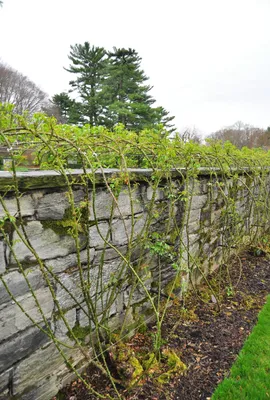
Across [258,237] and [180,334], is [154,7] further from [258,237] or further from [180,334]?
[180,334]

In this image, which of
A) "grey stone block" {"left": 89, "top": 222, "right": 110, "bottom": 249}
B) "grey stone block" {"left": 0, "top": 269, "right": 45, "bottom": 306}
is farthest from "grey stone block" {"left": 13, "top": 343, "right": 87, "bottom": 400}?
"grey stone block" {"left": 89, "top": 222, "right": 110, "bottom": 249}

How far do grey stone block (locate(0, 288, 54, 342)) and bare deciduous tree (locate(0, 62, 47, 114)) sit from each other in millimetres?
29317

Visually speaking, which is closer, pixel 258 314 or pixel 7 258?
pixel 7 258

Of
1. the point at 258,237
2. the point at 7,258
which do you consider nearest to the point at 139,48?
the point at 258,237

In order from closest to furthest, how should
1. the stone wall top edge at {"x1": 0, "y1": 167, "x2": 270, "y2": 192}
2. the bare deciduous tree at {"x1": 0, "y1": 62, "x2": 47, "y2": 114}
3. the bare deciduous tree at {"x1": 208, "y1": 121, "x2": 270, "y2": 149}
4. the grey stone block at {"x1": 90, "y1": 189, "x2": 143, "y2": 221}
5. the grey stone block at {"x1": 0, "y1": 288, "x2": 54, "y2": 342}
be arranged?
the stone wall top edge at {"x1": 0, "y1": 167, "x2": 270, "y2": 192} < the grey stone block at {"x1": 0, "y1": 288, "x2": 54, "y2": 342} < the grey stone block at {"x1": 90, "y1": 189, "x2": 143, "y2": 221} < the bare deciduous tree at {"x1": 0, "y1": 62, "x2": 47, "y2": 114} < the bare deciduous tree at {"x1": 208, "y1": 121, "x2": 270, "y2": 149}

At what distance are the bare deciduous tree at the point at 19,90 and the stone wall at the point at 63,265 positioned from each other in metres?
28.7

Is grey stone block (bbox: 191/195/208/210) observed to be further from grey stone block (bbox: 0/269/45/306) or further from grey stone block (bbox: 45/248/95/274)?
grey stone block (bbox: 0/269/45/306)

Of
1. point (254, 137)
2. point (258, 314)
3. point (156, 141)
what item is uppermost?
point (254, 137)

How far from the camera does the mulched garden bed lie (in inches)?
72.8

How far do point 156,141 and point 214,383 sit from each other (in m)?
2.03

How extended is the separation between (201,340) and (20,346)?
1.67m

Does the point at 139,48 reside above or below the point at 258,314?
above

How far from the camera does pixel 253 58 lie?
41.5 ft

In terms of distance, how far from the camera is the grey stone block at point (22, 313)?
1392mm
